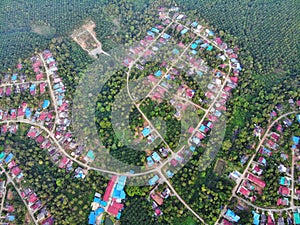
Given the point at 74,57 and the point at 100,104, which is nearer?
the point at 100,104

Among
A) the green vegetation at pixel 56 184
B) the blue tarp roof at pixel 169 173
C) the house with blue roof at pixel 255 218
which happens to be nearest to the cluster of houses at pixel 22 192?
the green vegetation at pixel 56 184

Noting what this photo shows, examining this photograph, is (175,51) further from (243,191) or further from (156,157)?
(243,191)

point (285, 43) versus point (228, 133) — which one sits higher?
point (285, 43)

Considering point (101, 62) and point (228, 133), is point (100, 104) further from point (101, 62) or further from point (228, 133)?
point (228, 133)

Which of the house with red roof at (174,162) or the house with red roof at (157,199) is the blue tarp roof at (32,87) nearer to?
the house with red roof at (174,162)

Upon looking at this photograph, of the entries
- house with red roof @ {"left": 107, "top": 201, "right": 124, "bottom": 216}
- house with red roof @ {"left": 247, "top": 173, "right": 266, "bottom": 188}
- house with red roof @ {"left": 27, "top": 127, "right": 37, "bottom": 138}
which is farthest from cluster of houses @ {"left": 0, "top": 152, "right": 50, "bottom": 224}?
house with red roof @ {"left": 247, "top": 173, "right": 266, "bottom": 188}

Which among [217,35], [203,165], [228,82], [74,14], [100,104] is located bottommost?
[203,165]

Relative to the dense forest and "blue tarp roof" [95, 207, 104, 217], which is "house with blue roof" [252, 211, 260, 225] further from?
"blue tarp roof" [95, 207, 104, 217]

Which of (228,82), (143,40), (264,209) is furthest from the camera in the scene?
(143,40)

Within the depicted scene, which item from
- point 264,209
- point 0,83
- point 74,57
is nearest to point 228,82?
point 264,209
